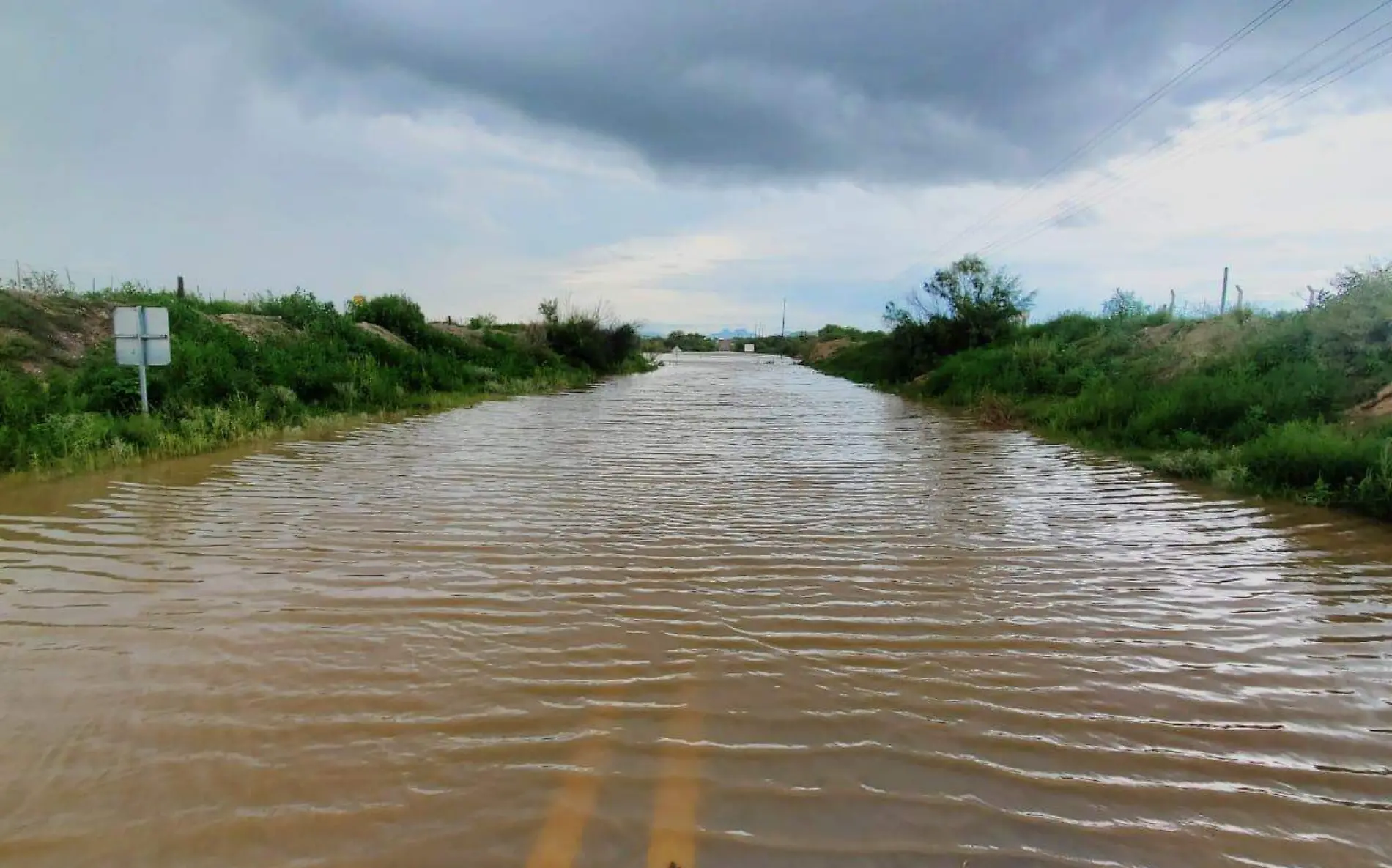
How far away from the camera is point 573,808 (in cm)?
270

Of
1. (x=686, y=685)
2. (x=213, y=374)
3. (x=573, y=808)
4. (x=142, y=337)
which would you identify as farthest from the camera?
(x=213, y=374)

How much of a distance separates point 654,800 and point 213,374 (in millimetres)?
15095

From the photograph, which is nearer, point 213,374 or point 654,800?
point 654,800

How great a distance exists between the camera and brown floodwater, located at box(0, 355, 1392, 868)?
2598 mm

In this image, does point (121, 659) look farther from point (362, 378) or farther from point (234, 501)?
point (362, 378)

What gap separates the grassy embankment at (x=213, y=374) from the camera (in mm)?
10398

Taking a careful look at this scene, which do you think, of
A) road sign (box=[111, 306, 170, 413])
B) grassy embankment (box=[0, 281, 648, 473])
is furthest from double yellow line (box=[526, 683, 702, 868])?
road sign (box=[111, 306, 170, 413])

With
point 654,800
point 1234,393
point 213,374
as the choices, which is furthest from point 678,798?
point 213,374

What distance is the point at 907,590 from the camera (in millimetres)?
5121

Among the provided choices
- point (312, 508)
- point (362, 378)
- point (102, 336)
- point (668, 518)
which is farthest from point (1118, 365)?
point (102, 336)

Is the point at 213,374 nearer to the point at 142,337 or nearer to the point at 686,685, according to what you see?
the point at 142,337

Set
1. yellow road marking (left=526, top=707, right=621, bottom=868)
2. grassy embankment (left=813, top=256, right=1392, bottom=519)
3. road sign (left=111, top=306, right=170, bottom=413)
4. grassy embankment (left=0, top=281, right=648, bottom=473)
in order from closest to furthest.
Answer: yellow road marking (left=526, top=707, right=621, bottom=868)
grassy embankment (left=813, top=256, right=1392, bottom=519)
grassy embankment (left=0, top=281, right=648, bottom=473)
road sign (left=111, top=306, right=170, bottom=413)

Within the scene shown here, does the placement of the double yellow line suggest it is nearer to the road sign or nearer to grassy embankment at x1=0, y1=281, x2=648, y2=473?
grassy embankment at x1=0, y1=281, x2=648, y2=473

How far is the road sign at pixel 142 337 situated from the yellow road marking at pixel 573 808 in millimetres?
11691
